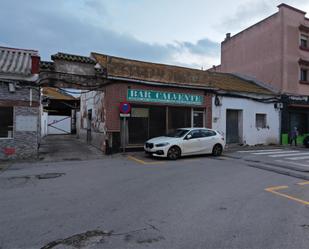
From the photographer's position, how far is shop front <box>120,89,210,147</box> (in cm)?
1545

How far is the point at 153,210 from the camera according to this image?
5418mm

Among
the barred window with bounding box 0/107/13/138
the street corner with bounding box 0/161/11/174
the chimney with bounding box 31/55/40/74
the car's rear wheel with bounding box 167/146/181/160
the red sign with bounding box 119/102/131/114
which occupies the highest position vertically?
the chimney with bounding box 31/55/40/74

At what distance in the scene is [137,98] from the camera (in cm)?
1548

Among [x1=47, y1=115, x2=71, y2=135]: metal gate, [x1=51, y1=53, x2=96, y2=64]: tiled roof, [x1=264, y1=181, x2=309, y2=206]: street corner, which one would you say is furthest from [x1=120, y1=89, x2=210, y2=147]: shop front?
[x1=47, y1=115, x2=71, y2=135]: metal gate

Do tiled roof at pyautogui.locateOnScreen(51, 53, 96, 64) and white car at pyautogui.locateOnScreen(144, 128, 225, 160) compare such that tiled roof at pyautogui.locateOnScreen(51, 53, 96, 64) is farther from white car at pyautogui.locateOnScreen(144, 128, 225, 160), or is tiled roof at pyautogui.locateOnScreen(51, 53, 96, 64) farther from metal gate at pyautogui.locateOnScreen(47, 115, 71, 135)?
metal gate at pyautogui.locateOnScreen(47, 115, 71, 135)

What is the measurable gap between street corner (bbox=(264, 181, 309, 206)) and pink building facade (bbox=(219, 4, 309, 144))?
15.4 meters

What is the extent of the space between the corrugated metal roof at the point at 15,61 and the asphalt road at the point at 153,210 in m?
5.40

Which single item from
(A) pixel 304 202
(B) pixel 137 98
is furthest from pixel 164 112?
(A) pixel 304 202

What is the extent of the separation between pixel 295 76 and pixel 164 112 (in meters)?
13.7

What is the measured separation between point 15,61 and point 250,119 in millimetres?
16358

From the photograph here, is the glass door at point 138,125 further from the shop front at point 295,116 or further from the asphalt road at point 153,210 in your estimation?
the shop front at point 295,116

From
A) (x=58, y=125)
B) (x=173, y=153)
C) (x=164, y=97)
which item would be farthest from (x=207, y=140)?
(x=58, y=125)

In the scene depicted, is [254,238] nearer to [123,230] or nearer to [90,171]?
[123,230]

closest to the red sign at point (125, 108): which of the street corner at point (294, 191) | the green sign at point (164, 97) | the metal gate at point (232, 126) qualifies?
the green sign at point (164, 97)
